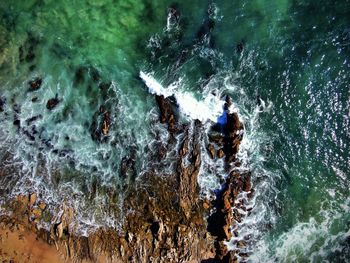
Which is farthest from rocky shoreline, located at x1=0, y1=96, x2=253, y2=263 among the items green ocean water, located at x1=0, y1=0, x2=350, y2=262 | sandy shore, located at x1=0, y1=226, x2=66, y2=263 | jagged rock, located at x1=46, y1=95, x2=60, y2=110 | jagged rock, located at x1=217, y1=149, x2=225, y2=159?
jagged rock, located at x1=46, y1=95, x2=60, y2=110

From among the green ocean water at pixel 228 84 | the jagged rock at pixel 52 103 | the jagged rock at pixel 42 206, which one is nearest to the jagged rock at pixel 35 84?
the green ocean water at pixel 228 84

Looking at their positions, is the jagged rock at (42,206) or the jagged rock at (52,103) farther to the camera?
the jagged rock at (52,103)

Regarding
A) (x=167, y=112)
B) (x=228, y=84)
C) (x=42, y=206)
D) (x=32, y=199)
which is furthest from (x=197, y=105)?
(x=32, y=199)

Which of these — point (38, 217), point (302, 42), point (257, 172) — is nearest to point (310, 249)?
point (257, 172)

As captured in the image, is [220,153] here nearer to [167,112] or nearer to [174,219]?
[167,112]

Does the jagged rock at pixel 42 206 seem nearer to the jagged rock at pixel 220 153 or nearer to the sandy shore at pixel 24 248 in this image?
the sandy shore at pixel 24 248

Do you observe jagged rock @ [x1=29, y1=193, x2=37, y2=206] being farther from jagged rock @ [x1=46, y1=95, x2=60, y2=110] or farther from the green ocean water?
jagged rock @ [x1=46, y1=95, x2=60, y2=110]
